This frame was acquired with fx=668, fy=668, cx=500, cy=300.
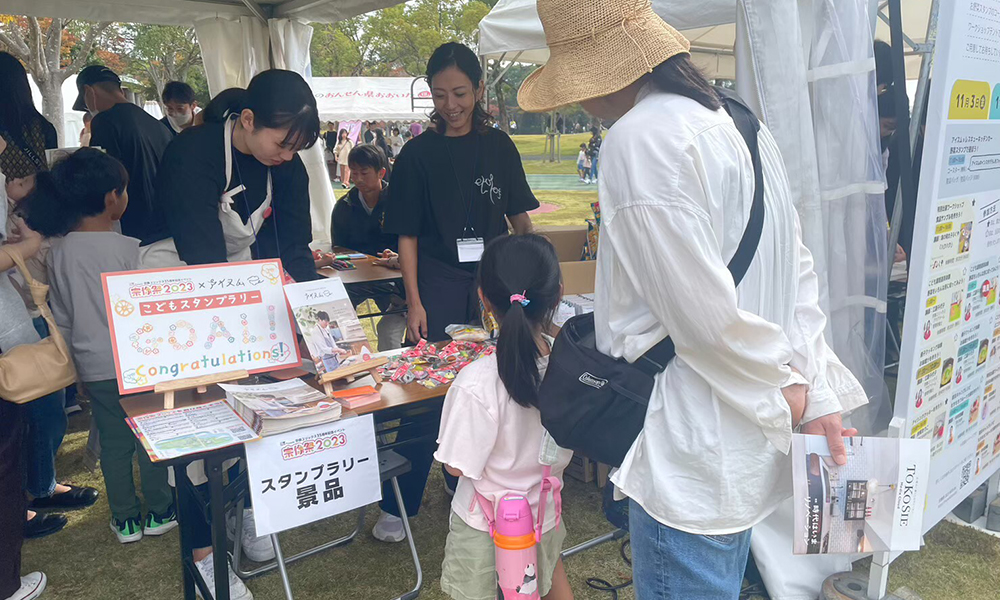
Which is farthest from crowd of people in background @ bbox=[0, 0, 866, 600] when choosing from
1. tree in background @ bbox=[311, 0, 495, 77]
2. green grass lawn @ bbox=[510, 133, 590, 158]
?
green grass lawn @ bbox=[510, 133, 590, 158]

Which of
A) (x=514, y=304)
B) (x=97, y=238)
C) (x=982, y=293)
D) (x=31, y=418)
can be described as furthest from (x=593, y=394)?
(x=31, y=418)

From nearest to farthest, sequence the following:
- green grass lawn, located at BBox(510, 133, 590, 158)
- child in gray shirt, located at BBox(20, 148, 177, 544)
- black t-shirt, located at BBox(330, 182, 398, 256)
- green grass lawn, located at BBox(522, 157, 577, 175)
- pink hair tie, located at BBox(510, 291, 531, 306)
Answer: pink hair tie, located at BBox(510, 291, 531, 306) < child in gray shirt, located at BBox(20, 148, 177, 544) < black t-shirt, located at BBox(330, 182, 398, 256) < green grass lawn, located at BBox(522, 157, 577, 175) < green grass lawn, located at BBox(510, 133, 590, 158)

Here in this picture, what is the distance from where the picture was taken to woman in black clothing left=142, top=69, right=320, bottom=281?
199 centimetres

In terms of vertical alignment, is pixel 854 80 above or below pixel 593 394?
above

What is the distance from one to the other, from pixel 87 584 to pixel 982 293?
3263mm

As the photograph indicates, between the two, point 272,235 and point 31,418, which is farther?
point 31,418

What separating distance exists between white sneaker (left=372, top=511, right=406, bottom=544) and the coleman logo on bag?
5.54 feet

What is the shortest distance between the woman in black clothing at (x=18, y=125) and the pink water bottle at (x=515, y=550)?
2844 mm

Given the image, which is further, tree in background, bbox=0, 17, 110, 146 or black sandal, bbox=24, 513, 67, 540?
tree in background, bbox=0, 17, 110, 146

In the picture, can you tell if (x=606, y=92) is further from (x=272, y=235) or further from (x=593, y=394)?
(x=272, y=235)

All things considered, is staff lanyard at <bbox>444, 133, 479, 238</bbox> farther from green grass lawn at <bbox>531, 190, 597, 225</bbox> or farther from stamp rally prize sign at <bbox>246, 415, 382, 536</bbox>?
green grass lawn at <bbox>531, 190, 597, 225</bbox>

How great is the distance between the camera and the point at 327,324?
200cm

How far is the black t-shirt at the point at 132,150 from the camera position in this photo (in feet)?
12.4

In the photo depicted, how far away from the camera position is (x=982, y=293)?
7.38 feet
